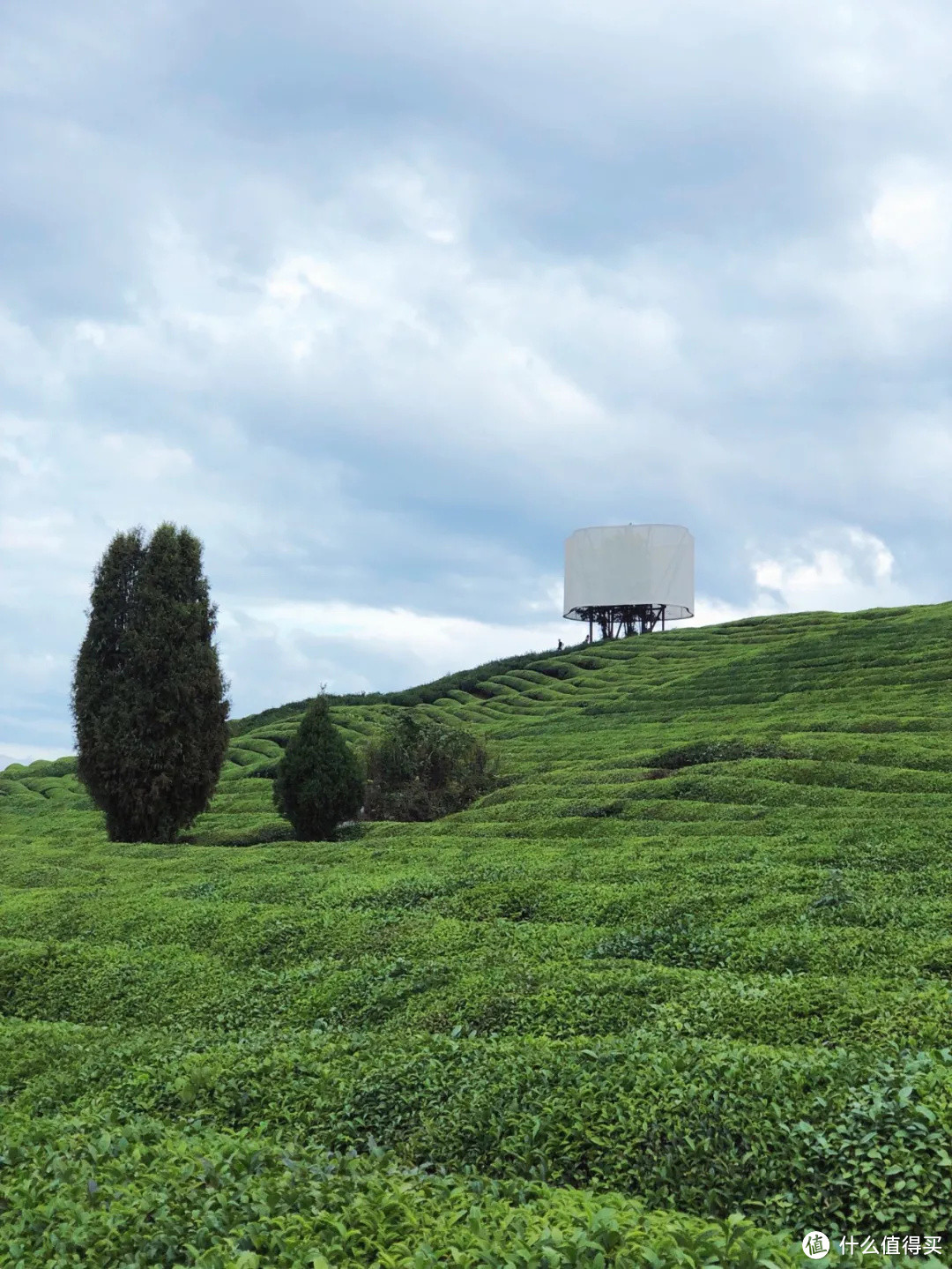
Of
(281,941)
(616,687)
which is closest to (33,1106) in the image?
(281,941)

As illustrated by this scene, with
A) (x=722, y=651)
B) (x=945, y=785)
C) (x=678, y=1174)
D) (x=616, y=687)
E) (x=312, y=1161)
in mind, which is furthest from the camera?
(x=722, y=651)

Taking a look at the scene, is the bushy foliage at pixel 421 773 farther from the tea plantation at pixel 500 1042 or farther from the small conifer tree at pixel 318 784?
the tea plantation at pixel 500 1042

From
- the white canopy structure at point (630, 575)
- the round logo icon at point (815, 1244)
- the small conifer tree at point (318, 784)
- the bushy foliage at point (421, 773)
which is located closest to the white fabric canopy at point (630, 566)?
the white canopy structure at point (630, 575)

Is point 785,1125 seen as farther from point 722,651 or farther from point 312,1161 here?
point 722,651

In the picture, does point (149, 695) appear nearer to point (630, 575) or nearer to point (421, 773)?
point (421, 773)

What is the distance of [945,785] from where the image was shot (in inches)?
693

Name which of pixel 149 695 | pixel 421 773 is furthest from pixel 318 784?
pixel 149 695

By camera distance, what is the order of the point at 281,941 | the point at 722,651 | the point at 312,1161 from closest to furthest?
the point at 312,1161
the point at 281,941
the point at 722,651

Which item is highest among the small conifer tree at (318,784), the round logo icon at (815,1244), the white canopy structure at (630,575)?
the white canopy structure at (630,575)

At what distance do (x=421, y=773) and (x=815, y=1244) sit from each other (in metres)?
19.9

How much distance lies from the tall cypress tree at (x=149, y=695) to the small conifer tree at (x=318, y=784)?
246 cm

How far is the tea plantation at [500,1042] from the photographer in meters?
4.78

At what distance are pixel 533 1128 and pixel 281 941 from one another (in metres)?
5.44

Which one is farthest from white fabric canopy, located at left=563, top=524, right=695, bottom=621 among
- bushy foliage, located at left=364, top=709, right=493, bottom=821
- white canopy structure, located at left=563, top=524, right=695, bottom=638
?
bushy foliage, located at left=364, top=709, right=493, bottom=821
